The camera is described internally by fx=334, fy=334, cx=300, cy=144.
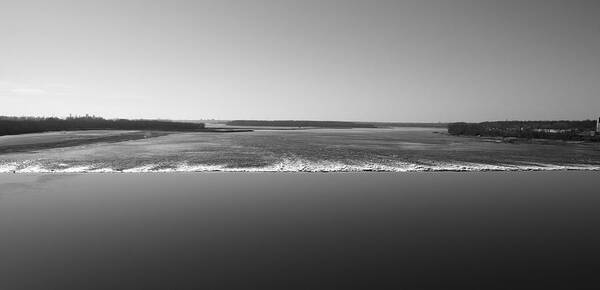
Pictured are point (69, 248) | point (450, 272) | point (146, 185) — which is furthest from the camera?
point (146, 185)

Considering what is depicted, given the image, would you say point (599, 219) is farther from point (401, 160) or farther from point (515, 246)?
point (401, 160)

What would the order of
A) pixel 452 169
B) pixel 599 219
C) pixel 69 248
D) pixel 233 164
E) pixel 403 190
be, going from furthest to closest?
pixel 233 164 → pixel 452 169 → pixel 403 190 → pixel 599 219 → pixel 69 248

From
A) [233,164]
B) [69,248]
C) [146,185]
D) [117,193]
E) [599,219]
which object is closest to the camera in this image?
[69,248]

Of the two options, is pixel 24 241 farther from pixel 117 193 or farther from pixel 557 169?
pixel 557 169

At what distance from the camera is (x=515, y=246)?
7070 millimetres

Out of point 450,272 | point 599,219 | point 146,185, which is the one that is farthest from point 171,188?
point 599,219

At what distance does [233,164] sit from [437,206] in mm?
12571

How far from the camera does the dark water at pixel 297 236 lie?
5.68 meters

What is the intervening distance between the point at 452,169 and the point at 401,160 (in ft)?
13.1

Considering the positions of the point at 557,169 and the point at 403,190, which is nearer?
the point at 403,190

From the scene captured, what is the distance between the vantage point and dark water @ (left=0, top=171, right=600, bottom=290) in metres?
5.68

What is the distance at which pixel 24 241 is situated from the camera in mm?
7324

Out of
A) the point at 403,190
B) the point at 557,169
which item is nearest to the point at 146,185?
the point at 403,190

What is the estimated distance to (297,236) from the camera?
770 cm
